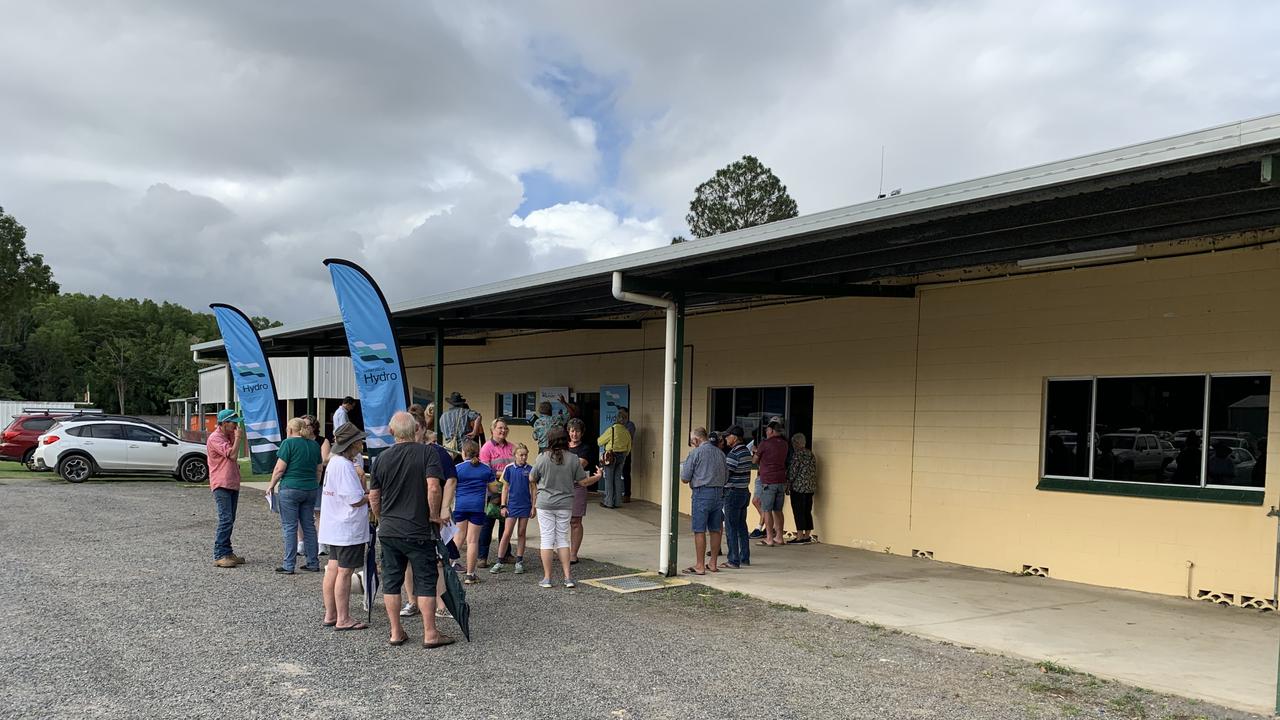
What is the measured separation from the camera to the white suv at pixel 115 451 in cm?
1797

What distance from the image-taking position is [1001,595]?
26.5 feet

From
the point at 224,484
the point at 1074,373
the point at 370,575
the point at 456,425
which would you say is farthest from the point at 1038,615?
the point at 224,484

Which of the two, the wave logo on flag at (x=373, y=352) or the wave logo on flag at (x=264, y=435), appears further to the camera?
the wave logo on flag at (x=264, y=435)

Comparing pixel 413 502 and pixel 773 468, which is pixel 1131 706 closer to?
pixel 413 502

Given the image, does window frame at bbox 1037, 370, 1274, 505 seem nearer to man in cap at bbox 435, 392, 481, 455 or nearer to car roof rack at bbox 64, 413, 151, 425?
man in cap at bbox 435, 392, 481, 455

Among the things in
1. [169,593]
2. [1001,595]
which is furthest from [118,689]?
[1001,595]

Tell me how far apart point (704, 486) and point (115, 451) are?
15044mm

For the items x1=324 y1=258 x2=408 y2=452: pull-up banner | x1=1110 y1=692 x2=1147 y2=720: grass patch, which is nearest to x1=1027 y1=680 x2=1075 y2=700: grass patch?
x1=1110 y1=692 x2=1147 y2=720: grass patch

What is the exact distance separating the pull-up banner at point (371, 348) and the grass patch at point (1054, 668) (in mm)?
5829

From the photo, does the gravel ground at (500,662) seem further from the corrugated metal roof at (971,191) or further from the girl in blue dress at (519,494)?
the corrugated metal roof at (971,191)

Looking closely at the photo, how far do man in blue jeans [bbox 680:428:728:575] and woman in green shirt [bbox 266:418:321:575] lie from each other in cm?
351

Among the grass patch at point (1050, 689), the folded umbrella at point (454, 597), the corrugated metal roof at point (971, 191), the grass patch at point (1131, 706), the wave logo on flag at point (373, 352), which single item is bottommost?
the grass patch at point (1050, 689)

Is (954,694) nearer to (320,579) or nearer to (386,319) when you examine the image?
(320,579)

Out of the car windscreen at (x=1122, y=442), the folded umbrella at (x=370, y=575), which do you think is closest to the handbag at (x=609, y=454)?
the folded umbrella at (x=370, y=575)
